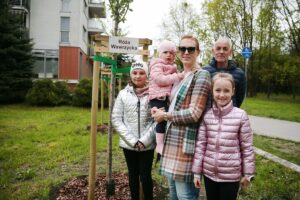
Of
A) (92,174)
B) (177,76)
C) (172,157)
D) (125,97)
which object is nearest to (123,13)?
(125,97)

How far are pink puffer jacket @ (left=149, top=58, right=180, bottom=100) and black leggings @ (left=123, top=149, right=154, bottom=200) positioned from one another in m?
0.81

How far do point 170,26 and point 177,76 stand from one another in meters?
34.4

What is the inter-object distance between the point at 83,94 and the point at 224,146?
55.6ft

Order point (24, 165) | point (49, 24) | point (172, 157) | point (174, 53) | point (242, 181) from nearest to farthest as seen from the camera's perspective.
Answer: point (242, 181), point (172, 157), point (174, 53), point (24, 165), point (49, 24)

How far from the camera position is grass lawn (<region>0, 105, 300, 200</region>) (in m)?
5.25

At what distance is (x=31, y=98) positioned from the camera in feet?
62.0

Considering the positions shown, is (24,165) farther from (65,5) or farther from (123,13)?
(65,5)

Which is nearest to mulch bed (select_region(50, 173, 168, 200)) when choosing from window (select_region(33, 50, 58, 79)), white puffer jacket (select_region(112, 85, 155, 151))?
white puffer jacket (select_region(112, 85, 155, 151))

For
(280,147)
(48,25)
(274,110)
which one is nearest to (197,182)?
(280,147)

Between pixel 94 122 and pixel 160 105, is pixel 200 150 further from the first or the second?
pixel 94 122

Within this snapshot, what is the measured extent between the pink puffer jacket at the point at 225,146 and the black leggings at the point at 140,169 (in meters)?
1.13

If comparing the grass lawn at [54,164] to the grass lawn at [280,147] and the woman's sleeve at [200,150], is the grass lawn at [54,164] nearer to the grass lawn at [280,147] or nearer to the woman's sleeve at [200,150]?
the grass lawn at [280,147]

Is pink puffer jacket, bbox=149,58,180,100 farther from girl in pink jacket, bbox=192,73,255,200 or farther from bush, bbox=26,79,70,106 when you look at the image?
bush, bbox=26,79,70,106

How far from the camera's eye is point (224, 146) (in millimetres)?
2836
